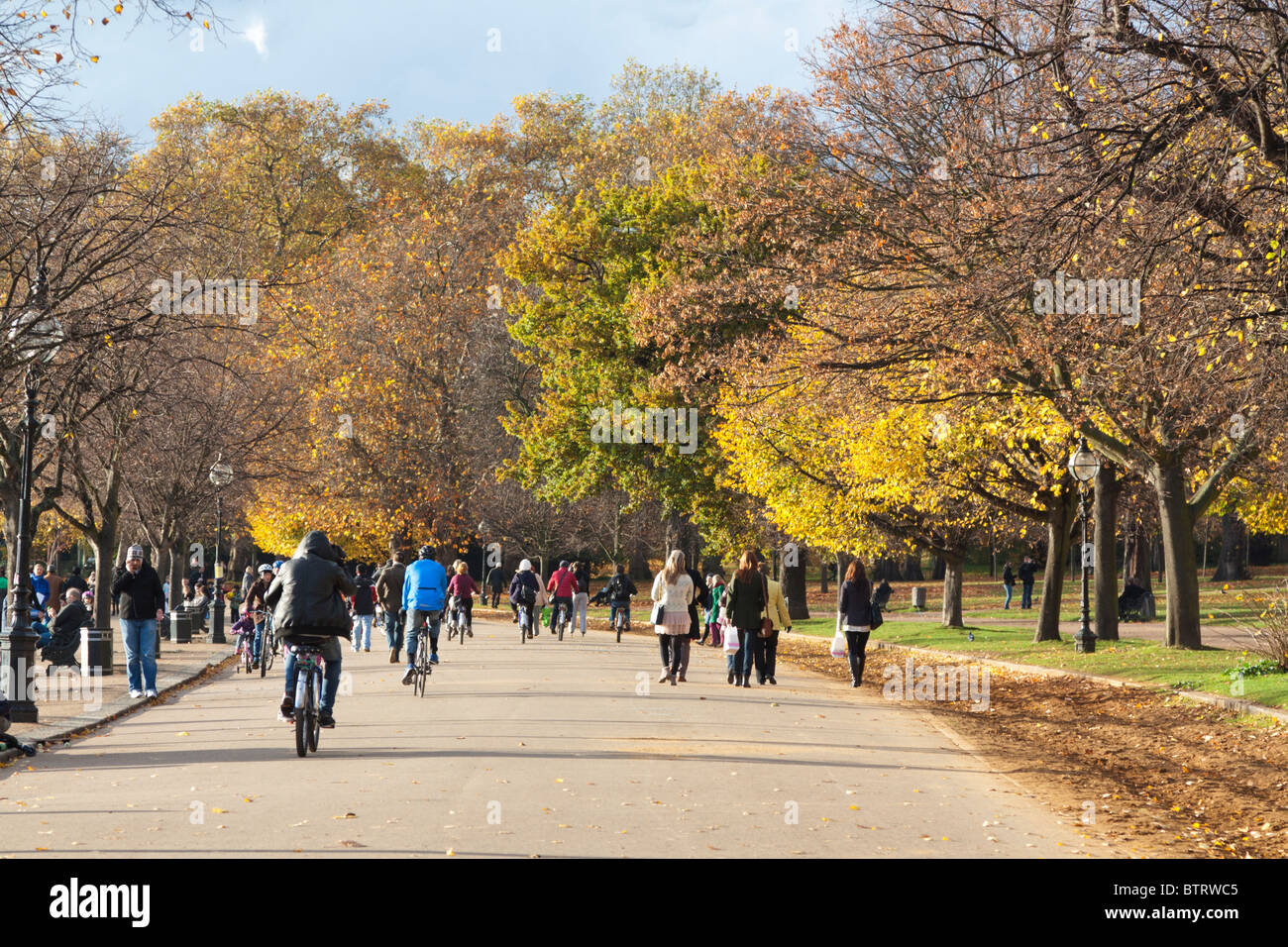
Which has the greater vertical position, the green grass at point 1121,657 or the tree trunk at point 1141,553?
the tree trunk at point 1141,553

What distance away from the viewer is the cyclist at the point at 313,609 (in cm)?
1229

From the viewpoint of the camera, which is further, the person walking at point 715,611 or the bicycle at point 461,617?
the bicycle at point 461,617

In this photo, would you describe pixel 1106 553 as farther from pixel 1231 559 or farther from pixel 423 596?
pixel 1231 559

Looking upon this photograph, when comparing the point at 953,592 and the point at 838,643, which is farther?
the point at 953,592

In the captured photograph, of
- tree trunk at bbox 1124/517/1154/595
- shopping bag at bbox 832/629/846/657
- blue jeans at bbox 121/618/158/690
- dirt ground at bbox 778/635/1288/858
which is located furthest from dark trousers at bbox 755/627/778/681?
tree trunk at bbox 1124/517/1154/595

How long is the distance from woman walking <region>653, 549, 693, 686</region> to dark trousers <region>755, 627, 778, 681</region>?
1092mm

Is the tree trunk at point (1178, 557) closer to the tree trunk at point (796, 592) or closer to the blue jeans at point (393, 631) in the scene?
the blue jeans at point (393, 631)

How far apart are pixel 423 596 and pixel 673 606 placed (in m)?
3.56

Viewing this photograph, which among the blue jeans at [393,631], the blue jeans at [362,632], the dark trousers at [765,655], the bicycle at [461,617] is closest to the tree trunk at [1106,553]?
the dark trousers at [765,655]

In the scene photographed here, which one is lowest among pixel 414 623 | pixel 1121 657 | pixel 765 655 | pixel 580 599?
pixel 1121 657

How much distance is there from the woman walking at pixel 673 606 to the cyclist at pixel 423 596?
3092 millimetres

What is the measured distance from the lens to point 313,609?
1232 centimetres

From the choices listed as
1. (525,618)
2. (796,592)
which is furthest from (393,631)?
(796,592)

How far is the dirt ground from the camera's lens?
9602 mm
